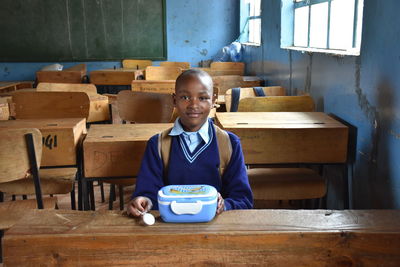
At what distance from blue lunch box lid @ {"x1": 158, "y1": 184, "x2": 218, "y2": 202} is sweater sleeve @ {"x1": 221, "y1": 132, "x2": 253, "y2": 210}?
42 centimetres

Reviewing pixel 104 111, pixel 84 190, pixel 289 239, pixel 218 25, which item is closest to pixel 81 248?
pixel 289 239

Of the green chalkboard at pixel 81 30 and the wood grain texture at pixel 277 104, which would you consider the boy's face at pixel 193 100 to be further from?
the green chalkboard at pixel 81 30

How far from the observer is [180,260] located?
91cm

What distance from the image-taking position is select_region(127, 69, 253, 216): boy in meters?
1.41

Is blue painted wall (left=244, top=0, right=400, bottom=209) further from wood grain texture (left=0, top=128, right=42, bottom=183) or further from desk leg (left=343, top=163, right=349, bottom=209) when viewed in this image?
wood grain texture (left=0, top=128, right=42, bottom=183)

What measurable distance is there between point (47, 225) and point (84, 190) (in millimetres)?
1087

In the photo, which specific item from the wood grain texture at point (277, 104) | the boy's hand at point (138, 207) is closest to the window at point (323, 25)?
the wood grain texture at point (277, 104)

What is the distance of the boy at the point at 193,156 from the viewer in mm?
1414

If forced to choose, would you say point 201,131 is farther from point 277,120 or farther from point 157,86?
point 157,86

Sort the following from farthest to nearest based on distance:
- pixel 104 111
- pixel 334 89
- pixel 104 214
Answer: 1. pixel 104 111
2. pixel 334 89
3. pixel 104 214

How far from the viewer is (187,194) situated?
0.95 m

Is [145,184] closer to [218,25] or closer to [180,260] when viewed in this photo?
[180,260]

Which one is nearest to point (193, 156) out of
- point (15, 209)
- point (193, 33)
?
point (15, 209)

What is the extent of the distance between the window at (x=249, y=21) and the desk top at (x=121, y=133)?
12.9 ft
